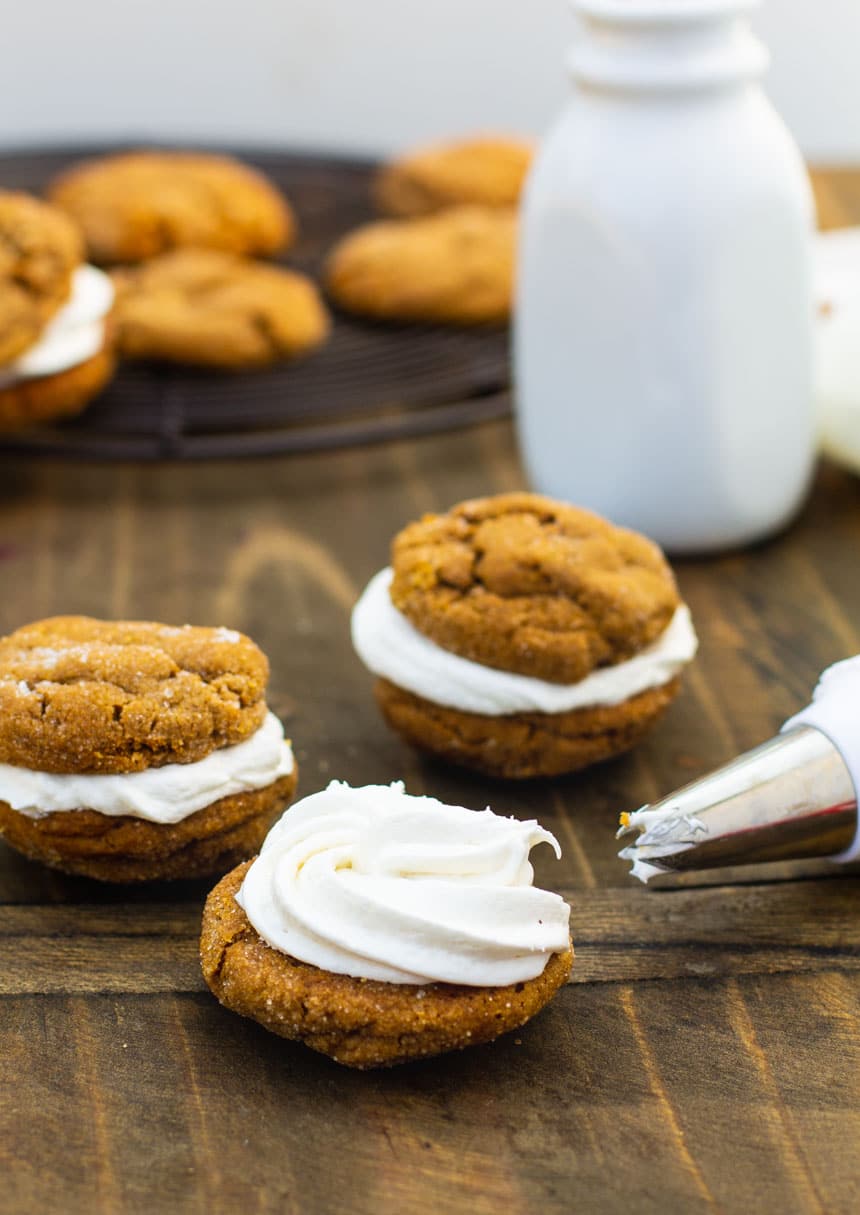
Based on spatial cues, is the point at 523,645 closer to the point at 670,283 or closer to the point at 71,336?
the point at 670,283

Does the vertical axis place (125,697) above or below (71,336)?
above

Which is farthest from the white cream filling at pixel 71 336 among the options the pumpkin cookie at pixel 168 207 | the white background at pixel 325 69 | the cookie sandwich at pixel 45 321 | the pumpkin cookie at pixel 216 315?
the white background at pixel 325 69

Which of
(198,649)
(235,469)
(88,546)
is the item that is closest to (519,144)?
(235,469)

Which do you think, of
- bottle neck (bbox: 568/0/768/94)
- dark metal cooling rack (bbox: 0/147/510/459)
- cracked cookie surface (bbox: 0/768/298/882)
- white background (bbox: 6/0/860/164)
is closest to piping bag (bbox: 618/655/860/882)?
cracked cookie surface (bbox: 0/768/298/882)

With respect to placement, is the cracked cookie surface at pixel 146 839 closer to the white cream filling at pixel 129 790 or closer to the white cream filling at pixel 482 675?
the white cream filling at pixel 129 790

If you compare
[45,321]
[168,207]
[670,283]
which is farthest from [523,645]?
[168,207]

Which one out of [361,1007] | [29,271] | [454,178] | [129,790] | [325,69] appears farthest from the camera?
[325,69]

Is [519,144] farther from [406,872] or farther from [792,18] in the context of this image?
[406,872]
